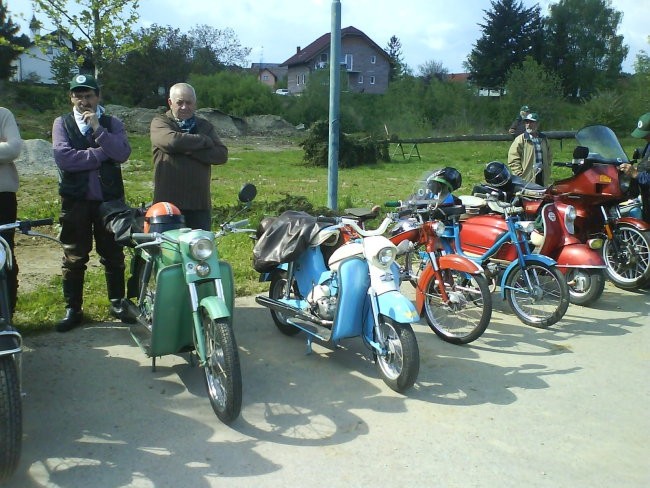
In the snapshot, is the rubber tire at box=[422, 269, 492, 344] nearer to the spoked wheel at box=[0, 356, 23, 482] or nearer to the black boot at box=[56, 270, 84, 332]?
the black boot at box=[56, 270, 84, 332]

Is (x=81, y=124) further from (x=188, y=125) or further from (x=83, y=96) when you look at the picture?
(x=188, y=125)

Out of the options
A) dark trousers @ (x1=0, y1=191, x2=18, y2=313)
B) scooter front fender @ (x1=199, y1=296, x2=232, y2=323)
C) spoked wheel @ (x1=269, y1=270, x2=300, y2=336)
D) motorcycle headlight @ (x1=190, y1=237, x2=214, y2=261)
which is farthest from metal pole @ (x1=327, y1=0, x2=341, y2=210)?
scooter front fender @ (x1=199, y1=296, x2=232, y2=323)

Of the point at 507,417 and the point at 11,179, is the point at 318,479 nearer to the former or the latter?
the point at 507,417

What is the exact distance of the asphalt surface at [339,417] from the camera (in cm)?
333

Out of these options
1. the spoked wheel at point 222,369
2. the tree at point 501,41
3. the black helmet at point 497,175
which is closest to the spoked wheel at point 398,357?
the spoked wheel at point 222,369

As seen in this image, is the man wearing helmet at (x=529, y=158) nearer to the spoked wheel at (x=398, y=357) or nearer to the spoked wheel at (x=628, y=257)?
the spoked wheel at (x=628, y=257)

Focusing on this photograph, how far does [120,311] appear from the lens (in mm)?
5344

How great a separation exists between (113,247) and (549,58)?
183 ft

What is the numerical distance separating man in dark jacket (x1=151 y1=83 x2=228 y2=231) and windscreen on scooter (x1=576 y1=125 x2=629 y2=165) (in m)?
3.85

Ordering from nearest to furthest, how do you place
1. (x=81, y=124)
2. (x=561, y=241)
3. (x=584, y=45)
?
1. (x=81, y=124)
2. (x=561, y=241)
3. (x=584, y=45)

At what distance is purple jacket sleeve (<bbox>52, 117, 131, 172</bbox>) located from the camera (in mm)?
5043

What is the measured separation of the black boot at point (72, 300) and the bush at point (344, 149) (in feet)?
51.1

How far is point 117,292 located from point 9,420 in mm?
2575

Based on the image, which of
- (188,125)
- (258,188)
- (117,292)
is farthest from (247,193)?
(258,188)
